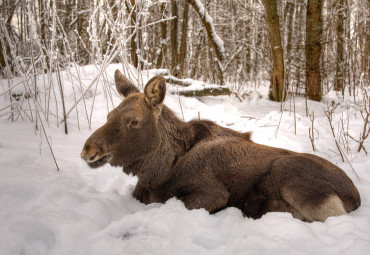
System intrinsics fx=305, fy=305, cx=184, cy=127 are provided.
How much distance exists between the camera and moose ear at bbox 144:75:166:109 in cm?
322

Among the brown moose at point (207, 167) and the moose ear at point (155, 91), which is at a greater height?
the moose ear at point (155, 91)

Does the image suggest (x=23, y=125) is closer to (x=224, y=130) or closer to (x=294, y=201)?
(x=224, y=130)

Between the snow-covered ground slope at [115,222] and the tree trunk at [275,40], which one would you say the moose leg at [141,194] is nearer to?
the snow-covered ground slope at [115,222]

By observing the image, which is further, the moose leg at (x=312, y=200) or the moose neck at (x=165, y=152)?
the moose neck at (x=165, y=152)

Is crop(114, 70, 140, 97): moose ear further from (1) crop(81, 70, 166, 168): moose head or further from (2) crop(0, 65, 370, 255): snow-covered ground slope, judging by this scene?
(2) crop(0, 65, 370, 255): snow-covered ground slope

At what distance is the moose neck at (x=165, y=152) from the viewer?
338 cm

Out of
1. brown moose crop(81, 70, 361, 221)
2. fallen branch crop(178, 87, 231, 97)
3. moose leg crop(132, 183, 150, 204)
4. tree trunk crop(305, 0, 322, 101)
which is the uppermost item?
tree trunk crop(305, 0, 322, 101)

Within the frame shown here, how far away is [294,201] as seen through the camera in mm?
2912

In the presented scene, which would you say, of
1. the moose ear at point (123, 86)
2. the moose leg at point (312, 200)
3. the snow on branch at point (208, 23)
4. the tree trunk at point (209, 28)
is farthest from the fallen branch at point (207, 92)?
the moose leg at point (312, 200)

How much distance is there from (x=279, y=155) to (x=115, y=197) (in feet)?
5.94

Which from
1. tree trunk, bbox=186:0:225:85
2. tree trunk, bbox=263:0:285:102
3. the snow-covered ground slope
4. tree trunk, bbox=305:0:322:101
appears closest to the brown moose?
the snow-covered ground slope

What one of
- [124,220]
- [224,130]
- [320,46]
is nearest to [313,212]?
[224,130]

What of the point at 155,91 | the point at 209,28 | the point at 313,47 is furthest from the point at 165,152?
the point at 209,28

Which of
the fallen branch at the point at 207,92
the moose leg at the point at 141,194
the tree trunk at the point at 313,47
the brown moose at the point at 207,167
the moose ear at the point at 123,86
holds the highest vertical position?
the tree trunk at the point at 313,47
